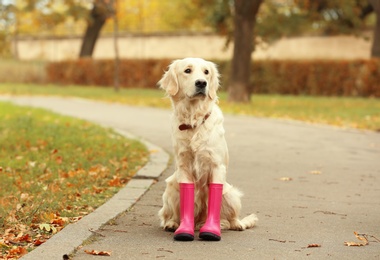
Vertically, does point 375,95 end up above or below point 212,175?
below

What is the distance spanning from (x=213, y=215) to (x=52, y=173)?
12.6 ft

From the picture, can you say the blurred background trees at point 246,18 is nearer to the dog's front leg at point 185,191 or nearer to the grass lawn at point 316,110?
the grass lawn at point 316,110

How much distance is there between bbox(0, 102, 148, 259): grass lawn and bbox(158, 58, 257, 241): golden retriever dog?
113 cm

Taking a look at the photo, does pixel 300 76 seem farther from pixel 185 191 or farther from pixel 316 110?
pixel 185 191

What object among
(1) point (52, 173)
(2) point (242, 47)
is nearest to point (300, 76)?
(2) point (242, 47)

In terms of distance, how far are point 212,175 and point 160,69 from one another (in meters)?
32.4

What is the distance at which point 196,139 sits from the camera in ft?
20.0

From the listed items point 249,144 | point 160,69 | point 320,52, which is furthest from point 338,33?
point 249,144

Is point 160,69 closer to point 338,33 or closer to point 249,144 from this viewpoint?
point 338,33

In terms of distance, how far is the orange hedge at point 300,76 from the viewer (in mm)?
30734

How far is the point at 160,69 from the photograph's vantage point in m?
38.3

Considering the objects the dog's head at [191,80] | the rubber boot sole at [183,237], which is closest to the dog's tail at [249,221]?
the rubber boot sole at [183,237]

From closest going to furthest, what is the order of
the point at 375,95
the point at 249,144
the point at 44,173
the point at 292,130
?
the point at 44,173
the point at 249,144
the point at 292,130
the point at 375,95

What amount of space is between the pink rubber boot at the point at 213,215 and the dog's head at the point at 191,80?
2.44 feet
